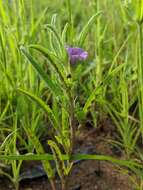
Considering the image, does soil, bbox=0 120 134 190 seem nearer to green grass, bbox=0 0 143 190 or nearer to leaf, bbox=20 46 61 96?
green grass, bbox=0 0 143 190

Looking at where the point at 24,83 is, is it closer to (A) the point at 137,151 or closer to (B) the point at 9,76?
(B) the point at 9,76

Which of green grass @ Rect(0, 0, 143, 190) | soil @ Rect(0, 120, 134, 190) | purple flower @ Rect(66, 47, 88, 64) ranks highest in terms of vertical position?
purple flower @ Rect(66, 47, 88, 64)

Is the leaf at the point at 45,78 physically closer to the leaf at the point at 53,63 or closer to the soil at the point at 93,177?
the leaf at the point at 53,63

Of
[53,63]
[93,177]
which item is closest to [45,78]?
[53,63]

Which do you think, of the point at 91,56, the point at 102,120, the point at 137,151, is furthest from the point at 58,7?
the point at 137,151

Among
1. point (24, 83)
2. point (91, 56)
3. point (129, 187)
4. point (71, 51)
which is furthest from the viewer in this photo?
point (91, 56)

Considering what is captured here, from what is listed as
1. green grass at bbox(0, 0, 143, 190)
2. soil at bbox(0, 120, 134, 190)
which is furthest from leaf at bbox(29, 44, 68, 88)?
soil at bbox(0, 120, 134, 190)

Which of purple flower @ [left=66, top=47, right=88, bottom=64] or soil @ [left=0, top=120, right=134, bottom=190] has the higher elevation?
purple flower @ [left=66, top=47, right=88, bottom=64]

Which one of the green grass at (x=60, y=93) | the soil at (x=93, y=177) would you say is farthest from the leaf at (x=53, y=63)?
the soil at (x=93, y=177)
